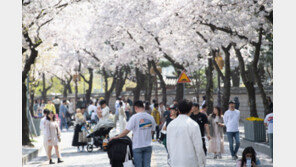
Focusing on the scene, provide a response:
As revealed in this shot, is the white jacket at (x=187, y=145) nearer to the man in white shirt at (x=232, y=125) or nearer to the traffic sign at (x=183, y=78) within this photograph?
the man in white shirt at (x=232, y=125)

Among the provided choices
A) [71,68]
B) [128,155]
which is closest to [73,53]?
[71,68]

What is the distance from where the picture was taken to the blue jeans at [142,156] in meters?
9.48

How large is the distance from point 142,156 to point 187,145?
108 inches

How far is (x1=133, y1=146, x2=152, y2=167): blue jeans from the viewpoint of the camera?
31.1ft

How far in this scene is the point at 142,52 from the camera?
39.5 meters

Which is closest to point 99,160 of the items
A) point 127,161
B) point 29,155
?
point 29,155

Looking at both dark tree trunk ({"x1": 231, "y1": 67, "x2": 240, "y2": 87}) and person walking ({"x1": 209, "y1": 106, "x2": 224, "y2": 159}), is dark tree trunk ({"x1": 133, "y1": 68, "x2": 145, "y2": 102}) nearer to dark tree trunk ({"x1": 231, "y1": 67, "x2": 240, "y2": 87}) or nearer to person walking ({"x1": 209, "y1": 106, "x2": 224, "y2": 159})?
dark tree trunk ({"x1": 231, "y1": 67, "x2": 240, "y2": 87})

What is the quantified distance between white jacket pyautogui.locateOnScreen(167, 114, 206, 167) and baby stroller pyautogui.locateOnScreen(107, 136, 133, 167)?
2.54 meters

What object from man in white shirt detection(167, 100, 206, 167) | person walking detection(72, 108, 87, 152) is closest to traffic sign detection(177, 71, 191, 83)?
person walking detection(72, 108, 87, 152)

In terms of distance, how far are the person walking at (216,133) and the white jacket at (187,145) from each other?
313 inches

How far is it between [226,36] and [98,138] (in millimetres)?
9438

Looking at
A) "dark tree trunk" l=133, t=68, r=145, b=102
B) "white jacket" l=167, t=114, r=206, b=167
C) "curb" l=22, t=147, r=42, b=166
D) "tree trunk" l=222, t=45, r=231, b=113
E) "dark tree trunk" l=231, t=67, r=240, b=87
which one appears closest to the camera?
"white jacket" l=167, t=114, r=206, b=167

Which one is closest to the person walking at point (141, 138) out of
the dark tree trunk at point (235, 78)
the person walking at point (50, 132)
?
the person walking at point (50, 132)

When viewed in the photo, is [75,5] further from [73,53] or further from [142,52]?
[73,53]
